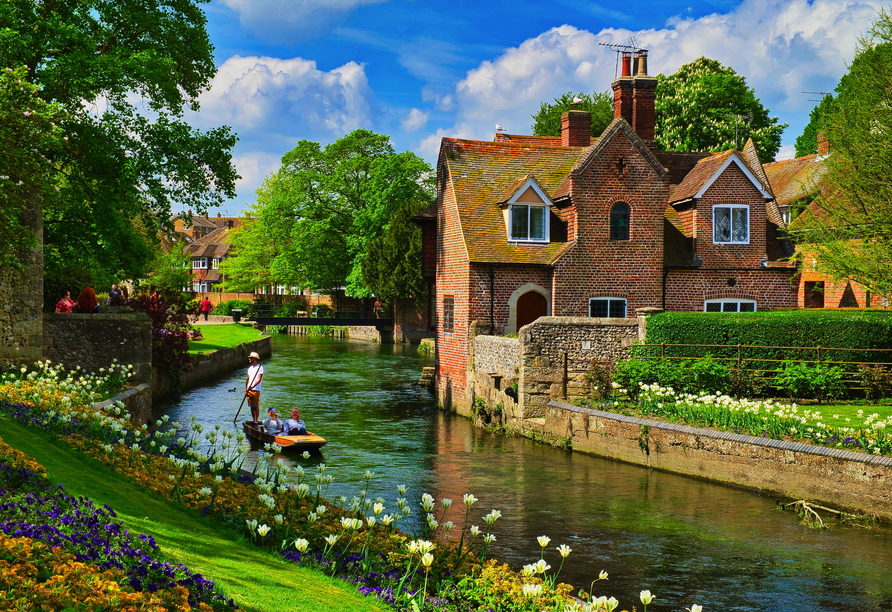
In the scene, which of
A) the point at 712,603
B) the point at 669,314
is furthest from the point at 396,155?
the point at 712,603

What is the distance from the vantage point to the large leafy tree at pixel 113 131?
20859 millimetres

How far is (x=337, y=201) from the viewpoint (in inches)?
2613

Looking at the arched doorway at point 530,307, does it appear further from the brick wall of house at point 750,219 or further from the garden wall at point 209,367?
the garden wall at point 209,367

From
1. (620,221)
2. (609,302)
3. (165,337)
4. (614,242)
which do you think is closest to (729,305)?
(609,302)

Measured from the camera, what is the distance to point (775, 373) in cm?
2158

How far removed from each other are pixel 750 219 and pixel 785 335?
28.8 feet

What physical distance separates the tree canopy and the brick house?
33.4m

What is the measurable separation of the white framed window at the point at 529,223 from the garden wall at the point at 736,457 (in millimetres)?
→ 7940

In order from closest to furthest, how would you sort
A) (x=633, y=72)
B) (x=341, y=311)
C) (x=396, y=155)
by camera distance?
(x=633, y=72) → (x=396, y=155) → (x=341, y=311)

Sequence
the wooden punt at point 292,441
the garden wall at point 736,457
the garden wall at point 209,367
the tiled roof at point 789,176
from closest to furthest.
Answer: the garden wall at point 736,457
the wooden punt at point 292,441
the garden wall at point 209,367
the tiled roof at point 789,176

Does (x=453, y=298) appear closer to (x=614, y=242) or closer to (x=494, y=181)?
(x=494, y=181)

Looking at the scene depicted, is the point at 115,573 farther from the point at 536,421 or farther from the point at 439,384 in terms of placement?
the point at 439,384

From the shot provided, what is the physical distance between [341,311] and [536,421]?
48509 millimetres

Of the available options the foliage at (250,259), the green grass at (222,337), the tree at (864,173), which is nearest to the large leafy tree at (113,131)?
the green grass at (222,337)
